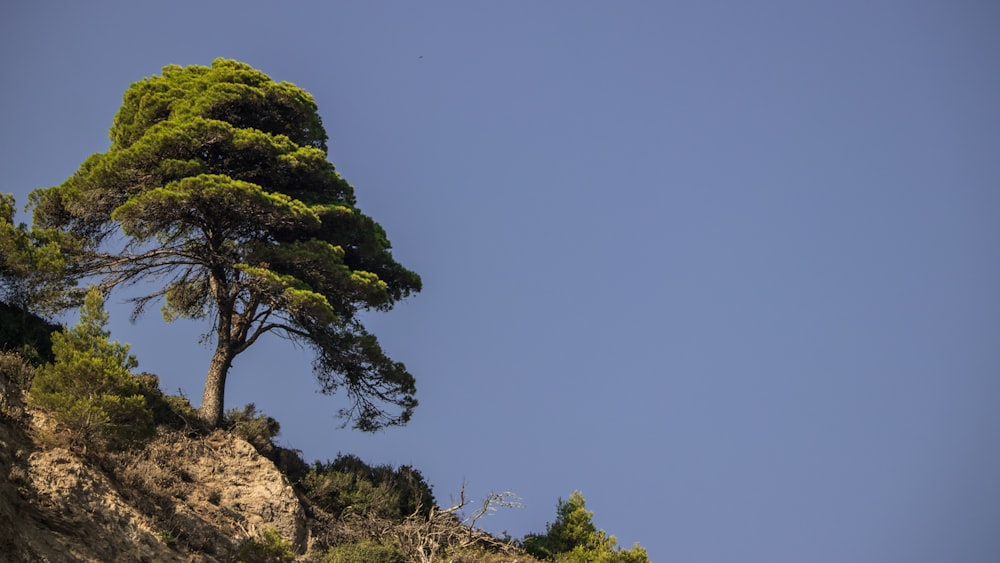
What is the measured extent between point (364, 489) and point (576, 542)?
6.81m

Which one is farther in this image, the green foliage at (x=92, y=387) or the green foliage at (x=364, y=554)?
the green foliage at (x=364, y=554)

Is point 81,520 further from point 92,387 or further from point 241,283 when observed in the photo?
point 241,283

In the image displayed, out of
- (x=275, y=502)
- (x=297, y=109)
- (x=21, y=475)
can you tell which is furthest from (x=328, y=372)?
(x=21, y=475)

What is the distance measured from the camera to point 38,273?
81.9 feet

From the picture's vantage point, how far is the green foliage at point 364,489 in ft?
86.0

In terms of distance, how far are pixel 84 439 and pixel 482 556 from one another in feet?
35.6

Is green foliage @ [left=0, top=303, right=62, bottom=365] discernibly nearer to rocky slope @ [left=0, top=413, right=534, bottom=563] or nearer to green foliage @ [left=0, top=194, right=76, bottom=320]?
green foliage @ [left=0, top=194, right=76, bottom=320]

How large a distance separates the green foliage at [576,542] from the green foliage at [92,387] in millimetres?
12867

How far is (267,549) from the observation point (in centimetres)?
2219

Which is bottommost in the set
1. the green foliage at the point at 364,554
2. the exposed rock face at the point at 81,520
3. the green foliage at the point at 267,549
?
the exposed rock face at the point at 81,520

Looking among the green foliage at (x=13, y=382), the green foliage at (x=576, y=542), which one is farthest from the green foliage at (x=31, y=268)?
the green foliage at (x=576, y=542)

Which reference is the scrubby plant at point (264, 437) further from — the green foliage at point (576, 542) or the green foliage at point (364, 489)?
the green foliage at point (576, 542)

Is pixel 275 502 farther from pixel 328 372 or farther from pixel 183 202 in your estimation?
pixel 183 202

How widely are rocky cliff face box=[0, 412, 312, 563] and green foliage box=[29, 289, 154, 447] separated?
2.50 ft
